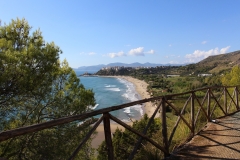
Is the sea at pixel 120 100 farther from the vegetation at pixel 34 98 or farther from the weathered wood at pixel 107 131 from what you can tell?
the weathered wood at pixel 107 131

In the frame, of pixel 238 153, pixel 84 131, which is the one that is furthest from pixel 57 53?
pixel 238 153

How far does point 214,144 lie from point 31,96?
6.42 meters

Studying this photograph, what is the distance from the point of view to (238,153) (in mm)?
3900

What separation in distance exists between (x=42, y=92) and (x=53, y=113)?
56.9 inches

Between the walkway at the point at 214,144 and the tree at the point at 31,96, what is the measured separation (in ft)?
16.5

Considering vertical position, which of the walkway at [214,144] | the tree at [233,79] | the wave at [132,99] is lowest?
the wave at [132,99]

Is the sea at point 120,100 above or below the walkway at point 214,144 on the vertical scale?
below

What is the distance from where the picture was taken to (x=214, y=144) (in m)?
4.44

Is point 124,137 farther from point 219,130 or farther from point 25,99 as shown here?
point 219,130

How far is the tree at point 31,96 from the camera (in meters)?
6.76

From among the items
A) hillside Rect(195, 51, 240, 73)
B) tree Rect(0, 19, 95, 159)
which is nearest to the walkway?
tree Rect(0, 19, 95, 159)

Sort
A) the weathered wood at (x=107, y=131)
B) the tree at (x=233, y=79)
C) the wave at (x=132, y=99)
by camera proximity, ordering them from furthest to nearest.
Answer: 1. the wave at (x=132, y=99)
2. the tree at (x=233, y=79)
3. the weathered wood at (x=107, y=131)

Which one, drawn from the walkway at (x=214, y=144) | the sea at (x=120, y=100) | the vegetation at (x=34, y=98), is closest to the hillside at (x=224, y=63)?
the sea at (x=120, y=100)

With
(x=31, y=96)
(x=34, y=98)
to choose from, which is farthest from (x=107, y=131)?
(x=34, y=98)
